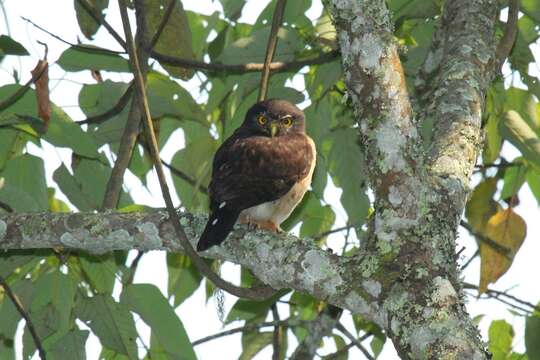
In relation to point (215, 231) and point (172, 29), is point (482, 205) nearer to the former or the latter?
point (215, 231)

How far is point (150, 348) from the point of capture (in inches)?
210

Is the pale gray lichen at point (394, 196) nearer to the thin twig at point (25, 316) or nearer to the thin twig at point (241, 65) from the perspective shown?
the thin twig at point (241, 65)

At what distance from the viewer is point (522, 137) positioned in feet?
16.3

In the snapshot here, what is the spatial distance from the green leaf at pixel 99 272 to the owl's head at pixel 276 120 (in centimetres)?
164

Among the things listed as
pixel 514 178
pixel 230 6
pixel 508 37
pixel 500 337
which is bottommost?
pixel 500 337

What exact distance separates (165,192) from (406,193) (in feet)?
3.43

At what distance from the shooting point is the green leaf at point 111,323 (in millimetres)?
4910

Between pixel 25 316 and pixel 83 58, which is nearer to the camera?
pixel 25 316

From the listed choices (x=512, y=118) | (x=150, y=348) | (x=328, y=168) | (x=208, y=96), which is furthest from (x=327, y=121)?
(x=150, y=348)

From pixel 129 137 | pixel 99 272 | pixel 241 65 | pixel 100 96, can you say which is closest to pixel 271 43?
pixel 241 65

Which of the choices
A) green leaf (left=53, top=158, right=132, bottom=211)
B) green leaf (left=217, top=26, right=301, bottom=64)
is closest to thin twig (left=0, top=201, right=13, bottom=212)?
green leaf (left=53, top=158, right=132, bottom=211)

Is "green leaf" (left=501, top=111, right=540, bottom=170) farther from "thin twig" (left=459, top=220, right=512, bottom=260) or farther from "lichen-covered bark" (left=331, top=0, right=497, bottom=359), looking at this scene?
"thin twig" (left=459, top=220, right=512, bottom=260)

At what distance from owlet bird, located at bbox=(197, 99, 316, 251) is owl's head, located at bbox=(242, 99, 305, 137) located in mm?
180

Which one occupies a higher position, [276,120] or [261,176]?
[276,120]
